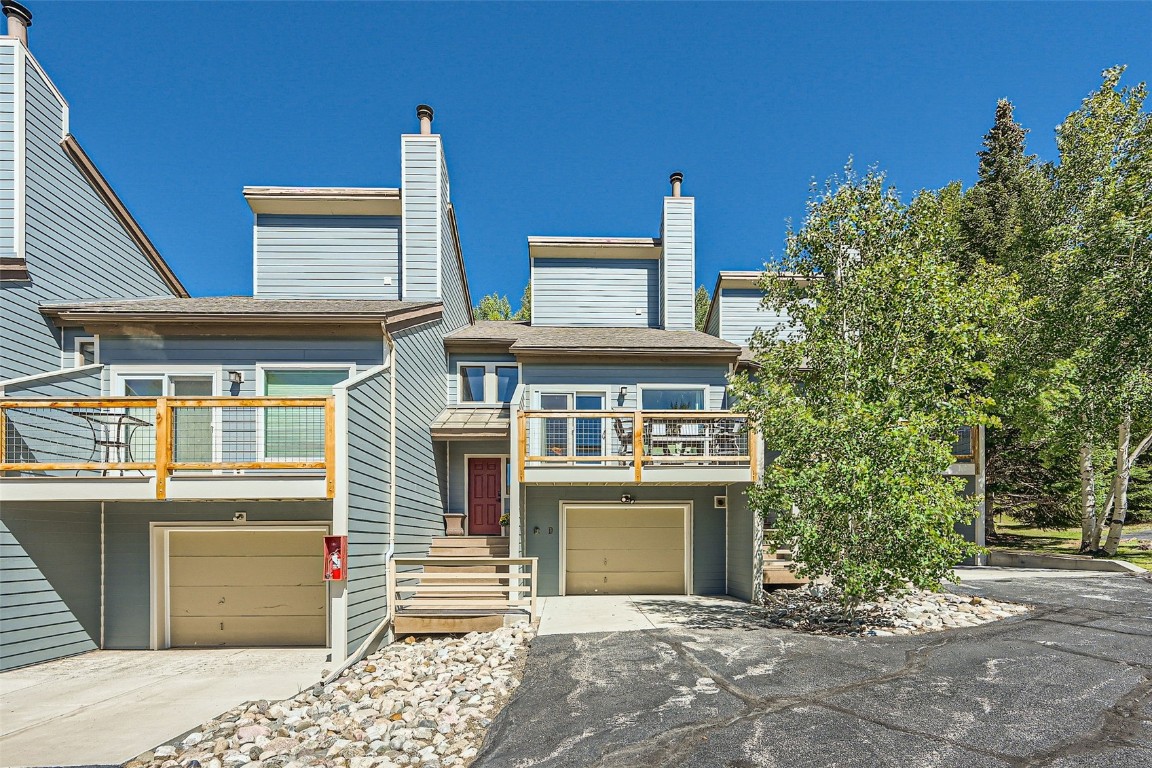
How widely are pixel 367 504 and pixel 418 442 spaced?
93.9 inches

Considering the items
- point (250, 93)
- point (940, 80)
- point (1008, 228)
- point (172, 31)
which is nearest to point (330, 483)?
point (172, 31)

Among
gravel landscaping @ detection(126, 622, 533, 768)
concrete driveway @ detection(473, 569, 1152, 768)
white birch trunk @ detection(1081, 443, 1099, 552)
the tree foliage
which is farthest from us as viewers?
white birch trunk @ detection(1081, 443, 1099, 552)

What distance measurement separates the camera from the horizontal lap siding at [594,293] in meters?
14.0

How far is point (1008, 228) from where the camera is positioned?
697 inches

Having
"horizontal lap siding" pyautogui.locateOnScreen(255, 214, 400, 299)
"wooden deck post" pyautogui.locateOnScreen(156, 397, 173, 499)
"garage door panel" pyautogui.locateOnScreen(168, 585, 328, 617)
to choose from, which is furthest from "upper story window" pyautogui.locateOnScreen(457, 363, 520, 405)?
"wooden deck post" pyautogui.locateOnScreen(156, 397, 173, 499)

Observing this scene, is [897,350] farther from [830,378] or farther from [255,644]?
[255,644]

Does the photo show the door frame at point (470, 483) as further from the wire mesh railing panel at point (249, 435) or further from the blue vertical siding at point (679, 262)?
the blue vertical siding at point (679, 262)

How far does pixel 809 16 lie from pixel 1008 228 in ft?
37.4

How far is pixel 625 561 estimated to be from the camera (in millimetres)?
10609

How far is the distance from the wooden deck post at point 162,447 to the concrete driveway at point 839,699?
497 cm

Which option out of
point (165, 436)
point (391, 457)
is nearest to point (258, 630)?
point (391, 457)

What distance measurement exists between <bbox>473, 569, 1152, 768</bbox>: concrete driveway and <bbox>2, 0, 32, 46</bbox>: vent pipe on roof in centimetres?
1226

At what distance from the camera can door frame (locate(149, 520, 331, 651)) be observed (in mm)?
8062

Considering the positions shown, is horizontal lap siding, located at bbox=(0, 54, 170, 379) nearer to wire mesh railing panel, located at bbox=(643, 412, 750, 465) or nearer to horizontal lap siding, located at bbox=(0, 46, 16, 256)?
horizontal lap siding, located at bbox=(0, 46, 16, 256)
